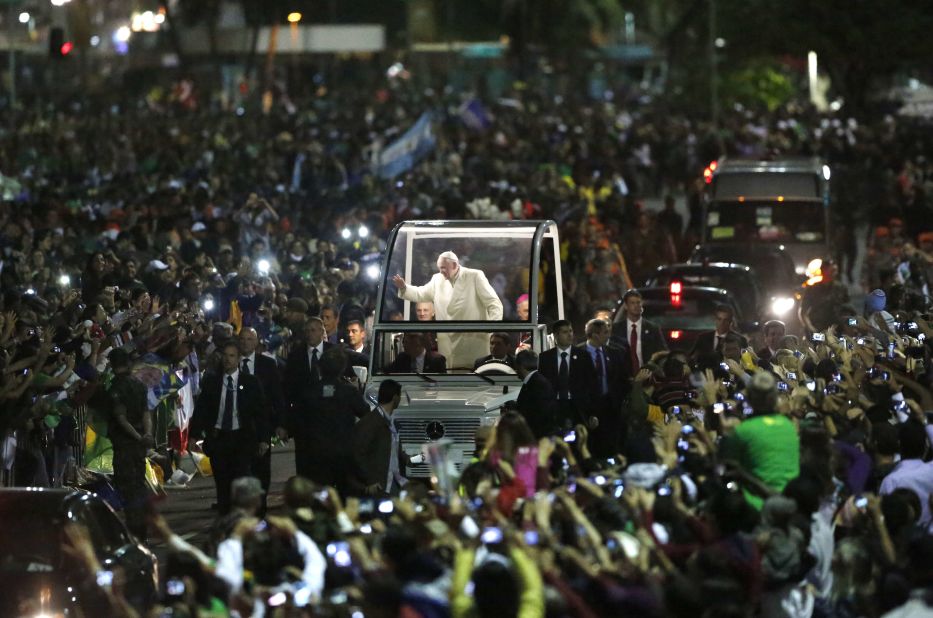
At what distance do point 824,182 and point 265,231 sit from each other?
7.77m

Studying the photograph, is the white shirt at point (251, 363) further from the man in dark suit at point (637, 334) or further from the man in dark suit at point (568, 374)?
the man in dark suit at point (637, 334)

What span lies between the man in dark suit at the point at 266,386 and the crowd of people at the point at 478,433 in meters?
0.02

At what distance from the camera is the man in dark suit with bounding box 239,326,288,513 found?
49.1ft

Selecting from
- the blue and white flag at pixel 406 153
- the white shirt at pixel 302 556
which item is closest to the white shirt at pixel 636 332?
the white shirt at pixel 302 556

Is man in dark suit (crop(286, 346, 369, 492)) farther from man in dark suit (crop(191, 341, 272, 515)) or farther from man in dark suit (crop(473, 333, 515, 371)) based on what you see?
man in dark suit (crop(473, 333, 515, 371))

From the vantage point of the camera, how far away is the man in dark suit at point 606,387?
1595 cm

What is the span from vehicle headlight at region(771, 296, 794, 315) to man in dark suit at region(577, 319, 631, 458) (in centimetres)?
740

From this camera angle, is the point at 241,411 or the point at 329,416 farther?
the point at 241,411

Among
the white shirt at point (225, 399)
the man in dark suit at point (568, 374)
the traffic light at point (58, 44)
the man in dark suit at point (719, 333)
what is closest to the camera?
Answer: the white shirt at point (225, 399)

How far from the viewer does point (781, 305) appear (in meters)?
23.5

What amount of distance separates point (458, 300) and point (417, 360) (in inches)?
28.6

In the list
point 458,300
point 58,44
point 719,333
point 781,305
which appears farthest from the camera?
point 58,44

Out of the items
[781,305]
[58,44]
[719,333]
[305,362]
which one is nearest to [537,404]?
[305,362]

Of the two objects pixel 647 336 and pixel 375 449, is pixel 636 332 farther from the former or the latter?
pixel 375 449
